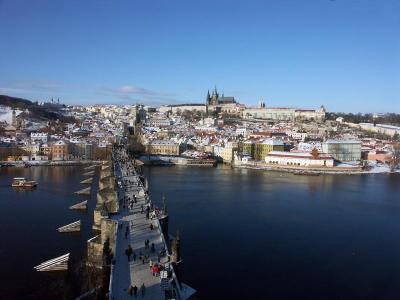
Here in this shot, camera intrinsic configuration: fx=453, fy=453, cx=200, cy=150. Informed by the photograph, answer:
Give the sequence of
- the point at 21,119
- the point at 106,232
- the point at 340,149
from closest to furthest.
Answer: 1. the point at 106,232
2. the point at 340,149
3. the point at 21,119

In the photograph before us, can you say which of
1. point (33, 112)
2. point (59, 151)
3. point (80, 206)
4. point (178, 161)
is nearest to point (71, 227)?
point (80, 206)

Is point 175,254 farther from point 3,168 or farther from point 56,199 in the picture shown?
point 3,168

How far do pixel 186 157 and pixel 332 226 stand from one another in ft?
51.1

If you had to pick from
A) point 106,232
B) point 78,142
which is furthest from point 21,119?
point 106,232

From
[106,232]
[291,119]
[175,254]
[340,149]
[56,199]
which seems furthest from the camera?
[291,119]

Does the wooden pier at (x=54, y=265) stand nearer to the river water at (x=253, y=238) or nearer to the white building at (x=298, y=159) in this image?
the river water at (x=253, y=238)

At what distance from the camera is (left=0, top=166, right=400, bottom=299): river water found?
6184 mm

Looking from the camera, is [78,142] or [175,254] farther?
[78,142]

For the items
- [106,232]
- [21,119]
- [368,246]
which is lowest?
[368,246]

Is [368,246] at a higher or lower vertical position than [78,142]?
lower

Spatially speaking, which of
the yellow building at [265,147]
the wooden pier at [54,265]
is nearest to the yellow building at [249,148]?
the yellow building at [265,147]

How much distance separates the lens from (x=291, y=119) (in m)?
50.6

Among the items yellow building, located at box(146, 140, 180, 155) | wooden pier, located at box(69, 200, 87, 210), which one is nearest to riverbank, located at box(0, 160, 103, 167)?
yellow building, located at box(146, 140, 180, 155)

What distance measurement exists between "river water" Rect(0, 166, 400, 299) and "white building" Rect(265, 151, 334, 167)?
274 inches
